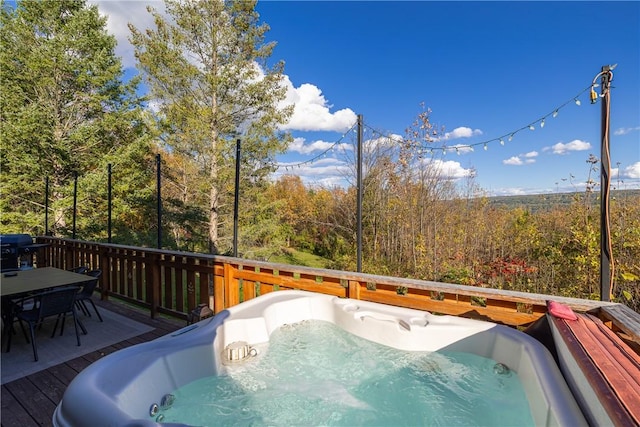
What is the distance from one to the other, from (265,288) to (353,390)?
1.51 meters

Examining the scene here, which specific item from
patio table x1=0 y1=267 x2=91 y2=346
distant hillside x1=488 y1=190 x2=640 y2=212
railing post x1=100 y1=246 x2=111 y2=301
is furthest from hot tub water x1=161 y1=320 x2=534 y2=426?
railing post x1=100 y1=246 x2=111 y2=301

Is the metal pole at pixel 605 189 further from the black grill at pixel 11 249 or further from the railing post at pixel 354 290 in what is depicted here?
the black grill at pixel 11 249

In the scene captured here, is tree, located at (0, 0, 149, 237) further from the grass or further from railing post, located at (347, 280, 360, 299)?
railing post, located at (347, 280, 360, 299)

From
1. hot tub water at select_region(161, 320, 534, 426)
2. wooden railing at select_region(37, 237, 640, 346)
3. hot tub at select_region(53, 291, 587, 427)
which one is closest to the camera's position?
hot tub at select_region(53, 291, 587, 427)

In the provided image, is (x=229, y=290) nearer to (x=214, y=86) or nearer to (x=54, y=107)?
(x=214, y=86)

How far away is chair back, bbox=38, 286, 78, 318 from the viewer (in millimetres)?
2644

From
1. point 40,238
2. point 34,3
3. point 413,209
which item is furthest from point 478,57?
point 34,3

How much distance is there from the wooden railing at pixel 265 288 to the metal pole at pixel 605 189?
0.16 metres

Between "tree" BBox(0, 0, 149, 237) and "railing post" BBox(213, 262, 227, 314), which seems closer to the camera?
"railing post" BBox(213, 262, 227, 314)

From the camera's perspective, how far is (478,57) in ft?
16.9

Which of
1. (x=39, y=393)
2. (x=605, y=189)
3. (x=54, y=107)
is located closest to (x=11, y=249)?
(x=39, y=393)

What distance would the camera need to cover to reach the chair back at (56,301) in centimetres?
264

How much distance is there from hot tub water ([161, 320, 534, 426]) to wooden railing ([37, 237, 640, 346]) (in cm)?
39

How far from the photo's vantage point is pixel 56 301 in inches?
108
